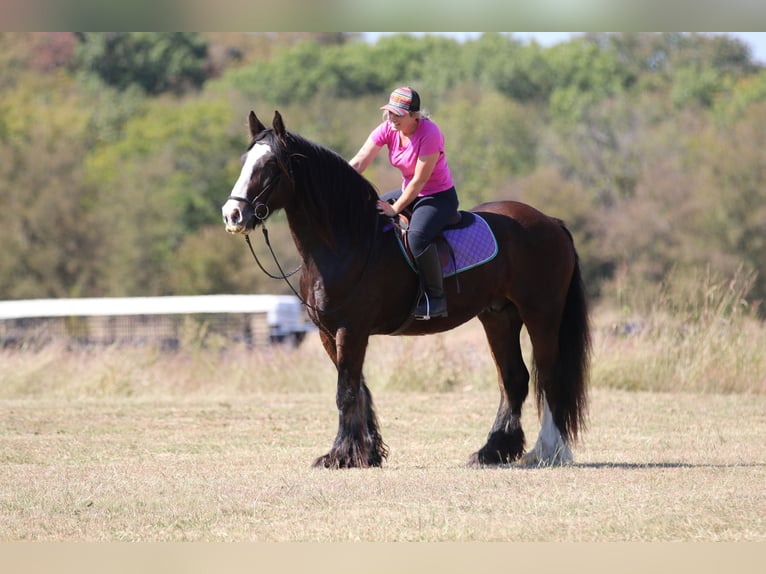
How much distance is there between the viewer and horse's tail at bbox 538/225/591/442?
33.3ft

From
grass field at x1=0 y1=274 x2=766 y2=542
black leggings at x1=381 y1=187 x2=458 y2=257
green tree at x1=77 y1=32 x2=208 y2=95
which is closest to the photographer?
grass field at x1=0 y1=274 x2=766 y2=542

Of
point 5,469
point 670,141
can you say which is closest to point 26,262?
point 670,141

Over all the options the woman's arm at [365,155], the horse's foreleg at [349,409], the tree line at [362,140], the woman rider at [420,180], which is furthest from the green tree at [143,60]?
the horse's foreleg at [349,409]

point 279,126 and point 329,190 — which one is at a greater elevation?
point 279,126

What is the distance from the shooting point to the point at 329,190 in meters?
9.46

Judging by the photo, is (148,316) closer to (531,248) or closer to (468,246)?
(531,248)

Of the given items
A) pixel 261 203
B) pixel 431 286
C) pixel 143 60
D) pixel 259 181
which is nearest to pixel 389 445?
pixel 431 286

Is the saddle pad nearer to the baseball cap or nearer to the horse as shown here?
the horse

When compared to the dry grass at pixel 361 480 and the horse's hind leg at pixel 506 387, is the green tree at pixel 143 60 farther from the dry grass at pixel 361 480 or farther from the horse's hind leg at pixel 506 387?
the horse's hind leg at pixel 506 387

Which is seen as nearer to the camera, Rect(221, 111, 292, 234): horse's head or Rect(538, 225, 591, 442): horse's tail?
Rect(221, 111, 292, 234): horse's head

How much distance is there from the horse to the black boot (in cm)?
13

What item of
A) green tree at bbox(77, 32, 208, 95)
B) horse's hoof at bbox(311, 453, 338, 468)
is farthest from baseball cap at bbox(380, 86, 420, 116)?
green tree at bbox(77, 32, 208, 95)

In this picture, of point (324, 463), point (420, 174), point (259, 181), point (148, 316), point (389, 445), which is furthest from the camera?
point (148, 316)

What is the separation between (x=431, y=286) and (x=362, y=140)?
4954 cm
